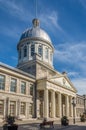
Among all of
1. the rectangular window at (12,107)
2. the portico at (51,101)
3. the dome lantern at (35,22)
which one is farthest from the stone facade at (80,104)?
the rectangular window at (12,107)

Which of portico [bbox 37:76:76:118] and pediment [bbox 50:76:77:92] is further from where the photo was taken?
pediment [bbox 50:76:77:92]

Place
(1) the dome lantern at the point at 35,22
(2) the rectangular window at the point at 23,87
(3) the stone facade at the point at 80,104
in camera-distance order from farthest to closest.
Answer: (3) the stone facade at the point at 80,104, (1) the dome lantern at the point at 35,22, (2) the rectangular window at the point at 23,87

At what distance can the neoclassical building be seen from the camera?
3294 cm

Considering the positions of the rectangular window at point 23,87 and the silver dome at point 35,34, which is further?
the silver dome at point 35,34

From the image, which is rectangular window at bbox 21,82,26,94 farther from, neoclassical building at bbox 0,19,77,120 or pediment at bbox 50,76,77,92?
pediment at bbox 50,76,77,92

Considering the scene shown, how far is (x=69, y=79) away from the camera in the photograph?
172 feet

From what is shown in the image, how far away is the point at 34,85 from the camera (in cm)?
3988

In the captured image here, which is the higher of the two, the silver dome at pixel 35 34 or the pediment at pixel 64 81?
the silver dome at pixel 35 34

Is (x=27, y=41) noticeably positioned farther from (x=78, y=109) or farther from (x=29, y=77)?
(x=78, y=109)

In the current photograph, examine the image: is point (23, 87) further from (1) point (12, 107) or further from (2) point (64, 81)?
(2) point (64, 81)

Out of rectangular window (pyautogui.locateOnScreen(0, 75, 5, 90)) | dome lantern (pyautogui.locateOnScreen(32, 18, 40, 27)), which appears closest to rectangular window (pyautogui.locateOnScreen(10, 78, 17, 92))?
rectangular window (pyautogui.locateOnScreen(0, 75, 5, 90))

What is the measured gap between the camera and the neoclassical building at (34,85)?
1297 inches

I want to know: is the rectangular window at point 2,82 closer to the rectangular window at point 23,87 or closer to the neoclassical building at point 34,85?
the neoclassical building at point 34,85

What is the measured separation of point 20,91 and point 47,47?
19.3m
